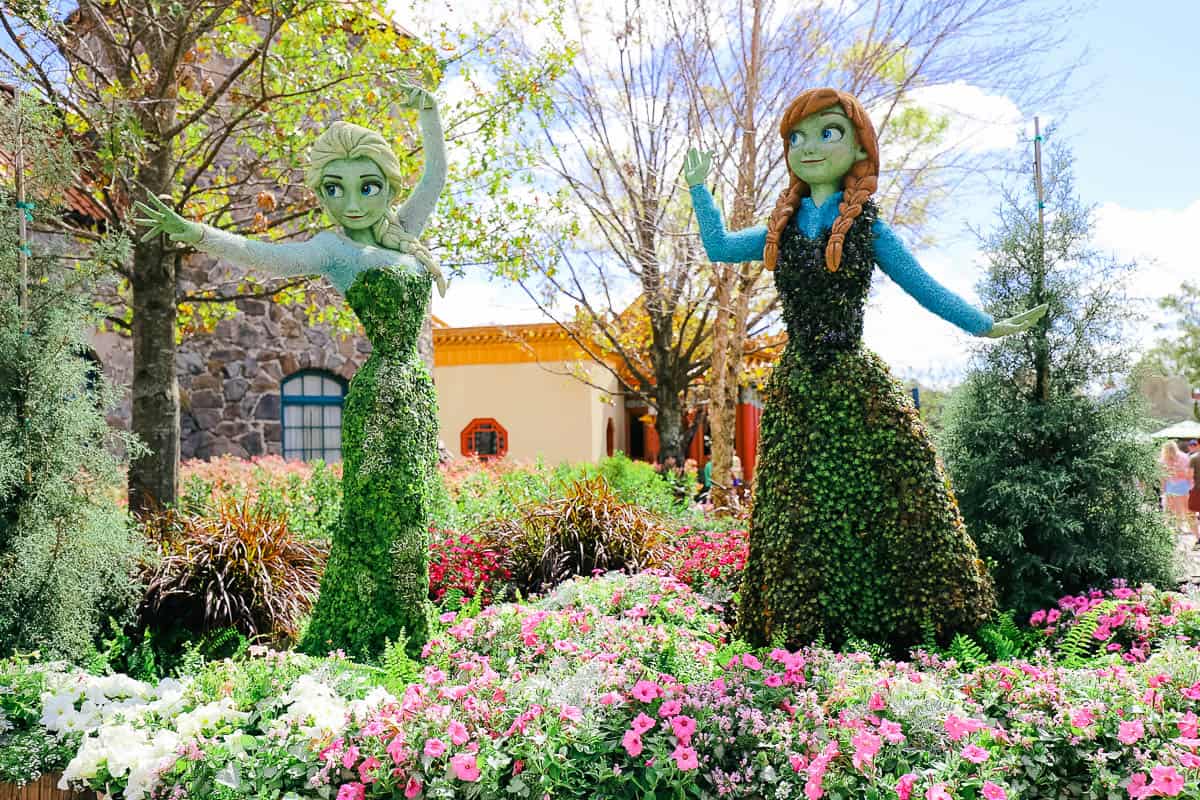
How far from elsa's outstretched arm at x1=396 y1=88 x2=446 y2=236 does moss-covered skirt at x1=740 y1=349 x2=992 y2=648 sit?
2222 mm

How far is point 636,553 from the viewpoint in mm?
5770

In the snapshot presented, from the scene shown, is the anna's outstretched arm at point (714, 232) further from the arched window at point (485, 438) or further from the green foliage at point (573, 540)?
the arched window at point (485, 438)

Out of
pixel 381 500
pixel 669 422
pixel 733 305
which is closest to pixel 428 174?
pixel 381 500

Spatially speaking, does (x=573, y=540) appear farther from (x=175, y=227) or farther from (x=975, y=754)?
(x=975, y=754)

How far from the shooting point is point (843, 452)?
146 inches

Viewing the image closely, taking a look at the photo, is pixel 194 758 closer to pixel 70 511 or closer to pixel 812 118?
pixel 70 511

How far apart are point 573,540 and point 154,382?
123 inches

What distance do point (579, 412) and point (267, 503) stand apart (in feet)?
33.1

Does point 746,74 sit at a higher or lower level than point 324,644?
higher

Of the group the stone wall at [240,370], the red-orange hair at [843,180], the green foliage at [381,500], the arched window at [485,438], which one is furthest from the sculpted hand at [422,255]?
the arched window at [485,438]

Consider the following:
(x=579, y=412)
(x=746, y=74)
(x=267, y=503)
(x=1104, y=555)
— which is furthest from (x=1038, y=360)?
(x=579, y=412)

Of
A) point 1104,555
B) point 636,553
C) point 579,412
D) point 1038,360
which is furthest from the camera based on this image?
point 579,412

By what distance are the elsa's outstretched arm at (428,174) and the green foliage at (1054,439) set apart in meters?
3.33

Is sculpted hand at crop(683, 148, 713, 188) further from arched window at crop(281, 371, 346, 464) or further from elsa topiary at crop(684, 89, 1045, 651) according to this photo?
arched window at crop(281, 371, 346, 464)
